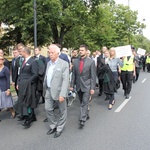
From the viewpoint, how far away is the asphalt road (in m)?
4.46

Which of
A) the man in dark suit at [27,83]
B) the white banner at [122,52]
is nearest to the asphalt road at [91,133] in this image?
the man in dark suit at [27,83]

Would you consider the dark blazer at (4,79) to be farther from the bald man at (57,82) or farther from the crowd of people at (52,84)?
the bald man at (57,82)

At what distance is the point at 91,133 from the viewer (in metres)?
5.12

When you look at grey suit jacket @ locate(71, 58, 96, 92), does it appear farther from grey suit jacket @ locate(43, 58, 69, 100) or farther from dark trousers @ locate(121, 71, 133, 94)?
dark trousers @ locate(121, 71, 133, 94)

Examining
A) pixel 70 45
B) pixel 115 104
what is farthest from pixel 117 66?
pixel 70 45

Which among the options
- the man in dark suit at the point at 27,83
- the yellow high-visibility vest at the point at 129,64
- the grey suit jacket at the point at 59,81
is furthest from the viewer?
the yellow high-visibility vest at the point at 129,64

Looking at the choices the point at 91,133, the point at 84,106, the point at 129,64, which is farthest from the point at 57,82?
the point at 129,64

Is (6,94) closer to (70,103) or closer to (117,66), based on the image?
(70,103)

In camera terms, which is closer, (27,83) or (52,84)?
(52,84)

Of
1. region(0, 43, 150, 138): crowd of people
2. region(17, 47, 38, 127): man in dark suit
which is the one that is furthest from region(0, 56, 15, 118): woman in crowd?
region(17, 47, 38, 127): man in dark suit

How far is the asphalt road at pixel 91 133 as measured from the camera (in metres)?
4.46

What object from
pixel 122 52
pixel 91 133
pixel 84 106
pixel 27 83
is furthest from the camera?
pixel 122 52

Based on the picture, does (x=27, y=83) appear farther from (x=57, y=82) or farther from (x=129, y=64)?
(x=129, y=64)

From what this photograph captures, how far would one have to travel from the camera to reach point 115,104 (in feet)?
26.1
